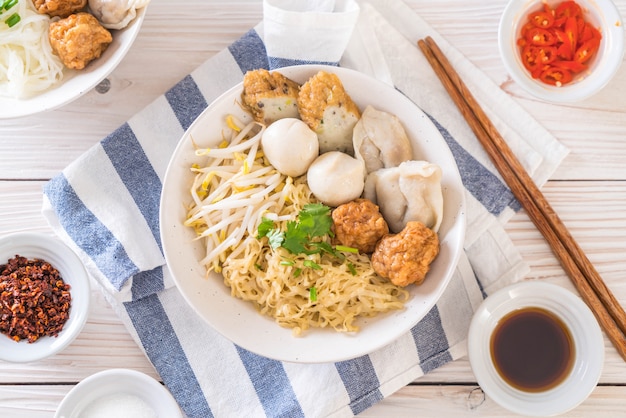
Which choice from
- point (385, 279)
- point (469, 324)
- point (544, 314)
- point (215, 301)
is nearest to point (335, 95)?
point (385, 279)

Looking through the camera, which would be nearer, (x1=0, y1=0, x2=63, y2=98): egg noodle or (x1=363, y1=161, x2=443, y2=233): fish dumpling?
(x1=363, y1=161, x2=443, y2=233): fish dumpling

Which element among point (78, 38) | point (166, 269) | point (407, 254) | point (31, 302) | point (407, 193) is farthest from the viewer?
point (166, 269)

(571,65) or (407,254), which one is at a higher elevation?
(571,65)

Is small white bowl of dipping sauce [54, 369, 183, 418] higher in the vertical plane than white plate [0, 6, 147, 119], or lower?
lower

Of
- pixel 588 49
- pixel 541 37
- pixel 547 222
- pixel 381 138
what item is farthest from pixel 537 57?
pixel 381 138

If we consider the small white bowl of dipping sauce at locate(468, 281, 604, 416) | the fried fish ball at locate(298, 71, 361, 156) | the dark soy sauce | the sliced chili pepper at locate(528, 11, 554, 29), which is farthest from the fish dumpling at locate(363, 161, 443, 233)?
the sliced chili pepper at locate(528, 11, 554, 29)

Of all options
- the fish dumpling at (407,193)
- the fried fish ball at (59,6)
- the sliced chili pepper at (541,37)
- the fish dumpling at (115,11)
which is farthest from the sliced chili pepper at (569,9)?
the fried fish ball at (59,6)

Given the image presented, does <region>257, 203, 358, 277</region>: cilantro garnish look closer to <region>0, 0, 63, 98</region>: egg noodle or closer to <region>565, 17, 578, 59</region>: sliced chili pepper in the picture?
<region>0, 0, 63, 98</region>: egg noodle

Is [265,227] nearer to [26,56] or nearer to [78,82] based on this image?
[78,82]
